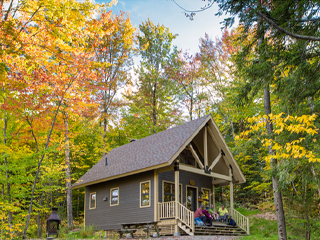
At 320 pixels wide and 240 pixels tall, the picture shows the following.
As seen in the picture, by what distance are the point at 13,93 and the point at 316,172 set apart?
37.7ft

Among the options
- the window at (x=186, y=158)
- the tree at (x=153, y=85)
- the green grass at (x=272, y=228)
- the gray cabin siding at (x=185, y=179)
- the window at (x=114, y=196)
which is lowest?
the green grass at (x=272, y=228)

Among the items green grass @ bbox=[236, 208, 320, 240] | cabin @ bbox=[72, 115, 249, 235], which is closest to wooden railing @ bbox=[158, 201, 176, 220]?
cabin @ bbox=[72, 115, 249, 235]

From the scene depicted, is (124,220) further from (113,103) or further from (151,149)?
(113,103)

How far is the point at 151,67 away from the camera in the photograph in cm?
2522

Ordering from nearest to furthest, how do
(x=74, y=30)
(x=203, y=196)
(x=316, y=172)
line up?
(x=316, y=172), (x=74, y=30), (x=203, y=196)

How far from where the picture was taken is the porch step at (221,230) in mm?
12568

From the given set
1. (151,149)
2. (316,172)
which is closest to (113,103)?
(151,149)

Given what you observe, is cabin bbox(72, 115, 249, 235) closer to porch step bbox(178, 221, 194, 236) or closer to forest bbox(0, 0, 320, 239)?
porch step bbox(178, 221, 194, 236)

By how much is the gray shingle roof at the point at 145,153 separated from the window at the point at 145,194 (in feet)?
3.60

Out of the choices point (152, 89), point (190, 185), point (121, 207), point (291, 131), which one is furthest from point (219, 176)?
point (152, 89)

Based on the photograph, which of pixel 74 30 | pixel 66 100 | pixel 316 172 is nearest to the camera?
pixel 316 172

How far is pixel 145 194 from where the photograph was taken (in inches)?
558

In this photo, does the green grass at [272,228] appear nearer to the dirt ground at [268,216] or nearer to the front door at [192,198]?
the dirt ground at [268,216]

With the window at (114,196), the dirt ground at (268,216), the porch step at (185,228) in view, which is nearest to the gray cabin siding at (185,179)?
the porch step at (185,228)
